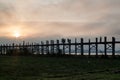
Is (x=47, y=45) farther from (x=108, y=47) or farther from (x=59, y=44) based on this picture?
(x=108, y=47)

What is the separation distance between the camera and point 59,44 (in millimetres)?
58625

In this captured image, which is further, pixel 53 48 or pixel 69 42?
pixel 53 48

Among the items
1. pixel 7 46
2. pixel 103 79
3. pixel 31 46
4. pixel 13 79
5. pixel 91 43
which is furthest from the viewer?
pixel 7 46

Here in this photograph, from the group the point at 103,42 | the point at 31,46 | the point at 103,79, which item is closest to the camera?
the point at 103,79

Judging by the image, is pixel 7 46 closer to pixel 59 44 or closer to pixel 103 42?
pixel 59 44

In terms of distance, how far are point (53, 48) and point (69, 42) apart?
5242 mm

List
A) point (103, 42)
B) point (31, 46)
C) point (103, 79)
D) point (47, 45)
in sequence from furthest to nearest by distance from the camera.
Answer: point (31, 46)
point (47, 45)
point (103, 42)
point (103, 79)

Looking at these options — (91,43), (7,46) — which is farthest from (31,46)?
(91,43)

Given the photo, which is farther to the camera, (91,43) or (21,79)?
(91,43)

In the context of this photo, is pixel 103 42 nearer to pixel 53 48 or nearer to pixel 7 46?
pixel 53 48

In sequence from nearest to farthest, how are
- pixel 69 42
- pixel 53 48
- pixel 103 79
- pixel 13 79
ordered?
pixel 103 79
pixel 13 79
pixel 69 42
pixel 53 48

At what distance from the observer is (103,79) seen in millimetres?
13484

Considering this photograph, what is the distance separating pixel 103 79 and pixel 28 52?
5319 cm

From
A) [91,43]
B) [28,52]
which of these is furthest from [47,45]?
[91,43]
